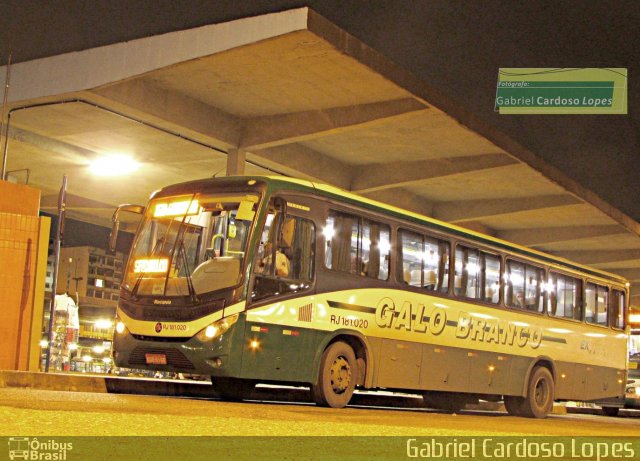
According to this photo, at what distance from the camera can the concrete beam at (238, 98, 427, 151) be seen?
82.3ft

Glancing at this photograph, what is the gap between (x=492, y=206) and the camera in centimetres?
3628

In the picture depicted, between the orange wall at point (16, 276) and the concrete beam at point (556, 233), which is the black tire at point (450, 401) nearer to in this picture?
the orange wall at point (16, 276)

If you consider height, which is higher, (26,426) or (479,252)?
(479,252)

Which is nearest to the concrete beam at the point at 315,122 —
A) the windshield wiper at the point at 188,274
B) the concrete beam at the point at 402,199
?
the concrete beam at the point at 402,199

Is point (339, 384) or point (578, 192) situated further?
point (578, 192)

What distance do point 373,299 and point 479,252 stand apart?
3.90 meters

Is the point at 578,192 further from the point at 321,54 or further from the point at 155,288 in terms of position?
the point at 155,288

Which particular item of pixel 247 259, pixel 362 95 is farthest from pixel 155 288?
pixel 362 95

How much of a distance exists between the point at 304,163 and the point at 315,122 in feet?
15.0

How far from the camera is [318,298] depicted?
14445 mm

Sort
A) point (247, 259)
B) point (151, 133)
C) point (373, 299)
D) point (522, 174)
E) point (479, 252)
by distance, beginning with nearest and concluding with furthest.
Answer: point (247, 259) → point (373, 299) → point (479, 252) → point (151, 133) → point (522, 174)

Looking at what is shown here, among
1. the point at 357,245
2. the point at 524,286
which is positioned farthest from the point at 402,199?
the point at 357,245

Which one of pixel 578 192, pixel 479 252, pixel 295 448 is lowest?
pixel 295 448

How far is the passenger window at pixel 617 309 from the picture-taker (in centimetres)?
2330
